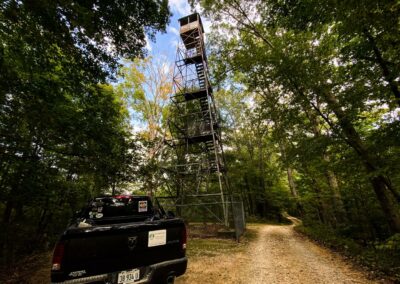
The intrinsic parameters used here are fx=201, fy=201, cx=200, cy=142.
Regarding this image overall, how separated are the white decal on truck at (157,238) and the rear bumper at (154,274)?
28 centimetres

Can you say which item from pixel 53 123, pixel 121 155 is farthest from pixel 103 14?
pixel 121 155

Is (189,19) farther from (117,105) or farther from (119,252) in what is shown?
(119,252)

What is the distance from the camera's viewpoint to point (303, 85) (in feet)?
23.4

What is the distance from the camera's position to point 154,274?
2910mm

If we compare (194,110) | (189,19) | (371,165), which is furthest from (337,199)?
(189,19)

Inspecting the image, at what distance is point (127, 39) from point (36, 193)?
5.38 m

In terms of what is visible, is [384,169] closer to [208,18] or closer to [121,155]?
[121,155]

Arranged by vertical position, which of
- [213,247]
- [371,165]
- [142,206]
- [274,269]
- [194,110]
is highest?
[194,110]

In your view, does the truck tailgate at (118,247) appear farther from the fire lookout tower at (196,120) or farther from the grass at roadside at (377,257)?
the fire lookout tower at (196,120)

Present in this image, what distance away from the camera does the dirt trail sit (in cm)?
457

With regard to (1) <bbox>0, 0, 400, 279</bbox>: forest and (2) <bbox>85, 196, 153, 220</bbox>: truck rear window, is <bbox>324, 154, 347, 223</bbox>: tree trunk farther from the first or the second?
(2) <bbox>85, 196, 153, 220</bbox>: truck rear window

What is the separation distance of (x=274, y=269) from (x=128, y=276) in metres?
4.24

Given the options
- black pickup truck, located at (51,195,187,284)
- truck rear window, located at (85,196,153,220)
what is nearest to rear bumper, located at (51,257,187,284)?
black pickup truck, located at (51,195,187,284)

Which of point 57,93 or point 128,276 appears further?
point 57,93
